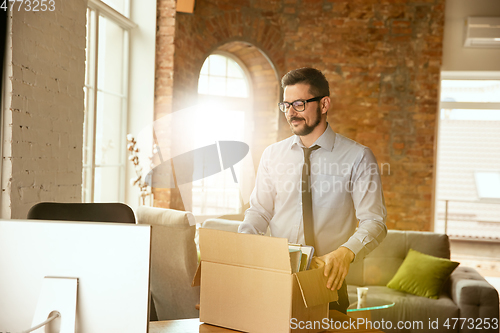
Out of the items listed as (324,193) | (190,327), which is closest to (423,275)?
(324,193)

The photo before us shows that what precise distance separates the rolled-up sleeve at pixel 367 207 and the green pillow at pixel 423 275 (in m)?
1.82

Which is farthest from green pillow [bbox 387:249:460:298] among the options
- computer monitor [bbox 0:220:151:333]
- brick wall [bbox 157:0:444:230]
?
computer monitor [bbox 0:220:151:333]

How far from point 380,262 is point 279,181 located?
2.06m

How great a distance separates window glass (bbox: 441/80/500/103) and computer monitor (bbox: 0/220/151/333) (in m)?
4.78

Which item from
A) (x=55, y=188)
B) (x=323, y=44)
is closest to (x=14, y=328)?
(x=55, y=188)

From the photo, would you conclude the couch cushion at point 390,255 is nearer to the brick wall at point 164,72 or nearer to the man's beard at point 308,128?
the brick wall at point 164,72

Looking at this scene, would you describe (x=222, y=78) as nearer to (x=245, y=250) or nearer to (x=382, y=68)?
(x=382, y=68)

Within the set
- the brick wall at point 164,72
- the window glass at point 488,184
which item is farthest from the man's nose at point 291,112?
the window glass at point 488,184

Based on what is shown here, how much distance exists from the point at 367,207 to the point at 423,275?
75.8 inches

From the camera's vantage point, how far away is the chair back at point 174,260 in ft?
8.69

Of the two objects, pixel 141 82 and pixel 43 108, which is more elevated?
pixel 141 82

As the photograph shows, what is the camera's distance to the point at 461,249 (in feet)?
18.8

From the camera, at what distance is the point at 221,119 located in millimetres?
4613

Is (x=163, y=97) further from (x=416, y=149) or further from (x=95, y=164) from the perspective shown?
(x=416, y=149)
